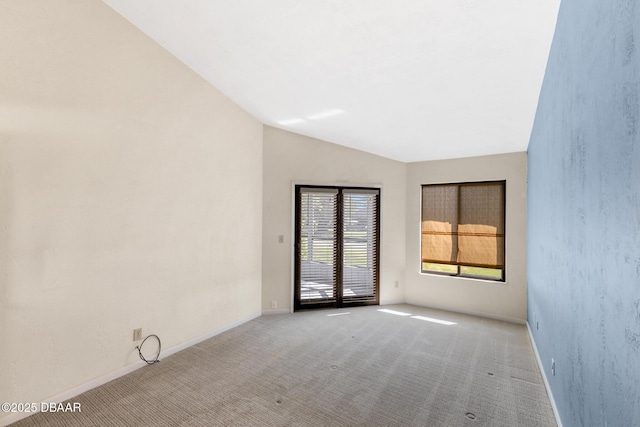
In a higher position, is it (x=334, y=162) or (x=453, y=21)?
(x=453, y=21)

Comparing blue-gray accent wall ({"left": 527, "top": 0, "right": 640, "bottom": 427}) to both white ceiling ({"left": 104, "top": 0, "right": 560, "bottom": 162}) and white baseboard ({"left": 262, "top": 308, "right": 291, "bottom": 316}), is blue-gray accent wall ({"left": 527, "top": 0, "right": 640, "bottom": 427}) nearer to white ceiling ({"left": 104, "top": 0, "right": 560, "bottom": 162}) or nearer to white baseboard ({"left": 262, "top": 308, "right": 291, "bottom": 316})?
white ceiling ({"left": 104, "top": 0, "right": 560, "bottom": 162})

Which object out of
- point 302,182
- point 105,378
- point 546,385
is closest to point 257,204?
point 302,182

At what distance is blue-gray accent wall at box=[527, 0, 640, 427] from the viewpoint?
0.92 meters

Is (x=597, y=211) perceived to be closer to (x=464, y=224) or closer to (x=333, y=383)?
(x=333, y=383)

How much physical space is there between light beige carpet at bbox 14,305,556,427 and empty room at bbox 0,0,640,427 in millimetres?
23

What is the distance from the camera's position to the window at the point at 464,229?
4.67m

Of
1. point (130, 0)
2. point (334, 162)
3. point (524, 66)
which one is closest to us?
point (524, 66)

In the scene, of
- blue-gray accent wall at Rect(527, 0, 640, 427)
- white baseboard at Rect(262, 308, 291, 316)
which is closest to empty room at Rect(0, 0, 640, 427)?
blue-gray accent wall at Rect(527, 0, 640, 427)

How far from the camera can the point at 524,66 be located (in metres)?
2.40

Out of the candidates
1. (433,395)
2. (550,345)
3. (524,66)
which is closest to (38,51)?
(524,66)

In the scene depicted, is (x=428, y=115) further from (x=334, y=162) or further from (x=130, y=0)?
(x=130, y=0)

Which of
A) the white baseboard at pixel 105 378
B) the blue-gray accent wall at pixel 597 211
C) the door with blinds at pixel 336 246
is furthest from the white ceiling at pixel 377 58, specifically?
the white baseboard at pixel 105 378

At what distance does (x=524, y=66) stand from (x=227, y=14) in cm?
250

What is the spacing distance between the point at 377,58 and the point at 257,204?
2858 mm
